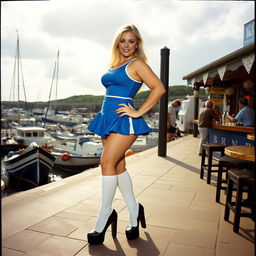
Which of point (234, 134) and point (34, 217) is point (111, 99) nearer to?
point (34, 217)

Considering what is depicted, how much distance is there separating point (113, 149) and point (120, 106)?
12.3 inches

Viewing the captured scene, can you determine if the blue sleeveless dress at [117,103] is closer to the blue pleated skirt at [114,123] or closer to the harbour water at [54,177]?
the blue pleated skirt at [114,123]

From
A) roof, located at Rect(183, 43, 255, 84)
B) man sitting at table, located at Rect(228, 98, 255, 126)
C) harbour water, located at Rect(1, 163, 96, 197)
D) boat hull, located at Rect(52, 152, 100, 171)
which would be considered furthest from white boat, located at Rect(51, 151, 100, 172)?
man sitting at table, located at Rect(228, 98, 255, 126)

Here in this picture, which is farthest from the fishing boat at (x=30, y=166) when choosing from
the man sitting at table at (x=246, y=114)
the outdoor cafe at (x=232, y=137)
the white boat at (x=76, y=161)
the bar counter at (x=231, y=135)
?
the man sitting at table at (x=246, y=114)

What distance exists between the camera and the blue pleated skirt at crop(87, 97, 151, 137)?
201 centimetres

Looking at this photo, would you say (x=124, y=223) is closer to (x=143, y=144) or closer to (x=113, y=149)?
(x=113, y=149)

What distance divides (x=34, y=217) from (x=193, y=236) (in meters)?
1.52

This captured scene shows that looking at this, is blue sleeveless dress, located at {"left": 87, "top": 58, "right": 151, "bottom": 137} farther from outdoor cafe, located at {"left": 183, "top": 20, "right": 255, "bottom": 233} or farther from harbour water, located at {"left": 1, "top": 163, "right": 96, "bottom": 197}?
harbour water, located at {"left": 1, "top": 163, "right": 96, "bottom": 197}

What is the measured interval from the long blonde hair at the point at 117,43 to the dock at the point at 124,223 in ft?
4.71

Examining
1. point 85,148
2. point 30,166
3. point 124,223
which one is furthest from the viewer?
point 85,148

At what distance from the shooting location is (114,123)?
2008mm

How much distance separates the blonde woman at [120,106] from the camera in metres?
2.00

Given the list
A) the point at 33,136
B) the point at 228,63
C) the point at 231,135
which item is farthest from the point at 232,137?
the point at 33,136

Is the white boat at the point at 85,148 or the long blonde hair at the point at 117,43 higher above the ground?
the long blonde hair at the point at 117,43
